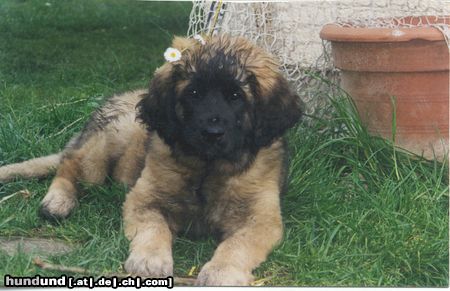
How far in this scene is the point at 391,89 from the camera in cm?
452

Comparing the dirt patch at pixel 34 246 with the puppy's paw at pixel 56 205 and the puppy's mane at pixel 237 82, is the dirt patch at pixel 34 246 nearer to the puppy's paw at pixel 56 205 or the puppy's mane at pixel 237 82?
the puppy's paw at pixel 56 205

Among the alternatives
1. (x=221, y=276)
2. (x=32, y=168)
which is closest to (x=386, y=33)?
(x=221, y=276)

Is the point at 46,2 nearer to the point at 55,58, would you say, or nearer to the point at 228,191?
the point at 55,58

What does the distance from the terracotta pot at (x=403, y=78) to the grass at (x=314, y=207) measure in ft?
0.39

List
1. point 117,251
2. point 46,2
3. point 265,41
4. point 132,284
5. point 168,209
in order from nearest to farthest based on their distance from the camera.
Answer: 1. point 132,284
2. point 117,251
3. point 168,209
4. point 265,41
5. point 46,2

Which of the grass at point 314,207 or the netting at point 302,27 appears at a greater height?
the netting at point 302,27

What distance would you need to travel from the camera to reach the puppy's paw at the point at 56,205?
4121mm

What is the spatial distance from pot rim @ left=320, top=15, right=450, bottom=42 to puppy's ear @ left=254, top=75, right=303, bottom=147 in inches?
28.0

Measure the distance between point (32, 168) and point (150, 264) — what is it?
156cm

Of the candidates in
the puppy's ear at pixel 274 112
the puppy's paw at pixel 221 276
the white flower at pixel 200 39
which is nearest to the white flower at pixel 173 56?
the white flower at pixel 200 39

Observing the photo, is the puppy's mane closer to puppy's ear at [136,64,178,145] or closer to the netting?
puppy's ear at [136,64,178,145]

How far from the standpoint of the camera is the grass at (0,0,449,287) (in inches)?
141

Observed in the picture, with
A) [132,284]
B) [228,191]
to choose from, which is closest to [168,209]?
[228,191]

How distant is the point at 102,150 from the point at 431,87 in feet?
6.05
